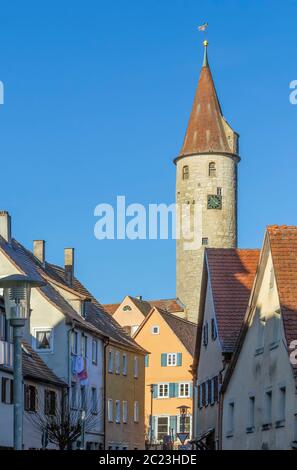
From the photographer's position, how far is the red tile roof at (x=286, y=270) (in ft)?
Result: 109

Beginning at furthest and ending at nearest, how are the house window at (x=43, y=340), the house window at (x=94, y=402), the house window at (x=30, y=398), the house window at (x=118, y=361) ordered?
the house window at (x=118, y=361) < the house window at (x=94, y=402) < the house window at (x=43, y=340) < the house window at (x=30, y=398)

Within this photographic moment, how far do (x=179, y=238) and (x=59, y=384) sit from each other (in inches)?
3729

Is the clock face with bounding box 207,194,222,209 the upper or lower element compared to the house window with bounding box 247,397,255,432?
upper

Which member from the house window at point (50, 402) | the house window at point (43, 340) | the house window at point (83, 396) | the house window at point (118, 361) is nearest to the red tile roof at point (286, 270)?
the house window at point (50, 402)

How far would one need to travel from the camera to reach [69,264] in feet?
230

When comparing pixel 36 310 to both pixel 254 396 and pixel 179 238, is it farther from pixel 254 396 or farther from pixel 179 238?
pixel 179 238

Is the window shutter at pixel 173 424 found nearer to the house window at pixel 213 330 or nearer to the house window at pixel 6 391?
the house window at pixel 6 391

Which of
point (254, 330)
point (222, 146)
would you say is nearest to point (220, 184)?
point (222, 146)

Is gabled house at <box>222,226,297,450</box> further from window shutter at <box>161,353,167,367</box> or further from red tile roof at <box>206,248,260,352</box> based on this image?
window shutter at <box>161,353,167,367</box>

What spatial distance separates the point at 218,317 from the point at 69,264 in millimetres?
27781

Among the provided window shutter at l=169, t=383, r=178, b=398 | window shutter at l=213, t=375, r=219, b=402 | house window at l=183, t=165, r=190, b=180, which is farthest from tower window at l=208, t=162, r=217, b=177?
window shutter at l=213, t=375, r=219, b=402

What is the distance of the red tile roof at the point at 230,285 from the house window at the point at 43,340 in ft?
46.0

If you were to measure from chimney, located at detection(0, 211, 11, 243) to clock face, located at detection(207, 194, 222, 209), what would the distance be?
88.5m

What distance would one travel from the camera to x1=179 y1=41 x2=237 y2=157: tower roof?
14738 cm
